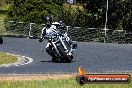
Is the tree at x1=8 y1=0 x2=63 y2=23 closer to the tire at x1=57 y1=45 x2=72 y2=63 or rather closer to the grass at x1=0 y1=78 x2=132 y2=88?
the tire at x1=57 y1=45 x2=72 y2=63

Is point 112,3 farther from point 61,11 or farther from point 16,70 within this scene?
point 16,70

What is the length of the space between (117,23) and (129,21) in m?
1.65

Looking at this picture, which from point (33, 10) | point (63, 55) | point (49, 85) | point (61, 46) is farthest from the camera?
point (33, 10)

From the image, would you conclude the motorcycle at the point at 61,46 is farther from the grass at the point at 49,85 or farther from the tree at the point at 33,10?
the tree at the point at 33,10

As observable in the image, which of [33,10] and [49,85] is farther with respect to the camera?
[33,10]

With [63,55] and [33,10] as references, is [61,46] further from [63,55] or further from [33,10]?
[33,10]

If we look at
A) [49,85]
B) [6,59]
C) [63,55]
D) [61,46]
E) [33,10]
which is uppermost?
[49,85]

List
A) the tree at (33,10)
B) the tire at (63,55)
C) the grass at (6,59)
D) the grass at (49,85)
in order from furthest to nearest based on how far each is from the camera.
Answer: the tree at (33,10)
the tire at (63,55)
the grass at (6,59)
the grass at (49,85)

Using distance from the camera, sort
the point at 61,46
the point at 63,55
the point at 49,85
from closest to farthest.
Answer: the point at 49,85 < the point at 63,55 < the point at 61,46

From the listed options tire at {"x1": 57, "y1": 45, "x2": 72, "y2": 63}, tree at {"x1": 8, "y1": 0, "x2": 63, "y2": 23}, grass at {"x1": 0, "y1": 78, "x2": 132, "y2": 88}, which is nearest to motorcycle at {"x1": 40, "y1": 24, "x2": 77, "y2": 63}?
tire at {"x1": 57, "y1": 45, "x2": 72, "y2": 63}

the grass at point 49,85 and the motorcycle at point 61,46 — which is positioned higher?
the grass at point 49,85

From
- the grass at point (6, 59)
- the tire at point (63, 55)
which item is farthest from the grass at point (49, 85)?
the tire at point (63, 55)

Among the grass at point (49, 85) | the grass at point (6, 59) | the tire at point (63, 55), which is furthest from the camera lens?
the tire at point (63, 55)

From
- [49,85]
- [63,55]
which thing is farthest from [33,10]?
[49,85]
